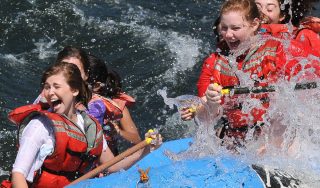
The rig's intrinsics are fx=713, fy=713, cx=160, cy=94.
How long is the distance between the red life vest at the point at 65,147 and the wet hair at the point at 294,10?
1580 mm

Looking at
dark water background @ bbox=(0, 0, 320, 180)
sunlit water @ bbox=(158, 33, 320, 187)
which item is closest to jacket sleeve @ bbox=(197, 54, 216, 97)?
sunlit water @ bbox=(158, 33, 320, 187)

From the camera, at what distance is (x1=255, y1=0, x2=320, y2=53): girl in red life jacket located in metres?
4.67

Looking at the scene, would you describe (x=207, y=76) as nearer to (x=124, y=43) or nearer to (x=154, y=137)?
(x=154, y=137)

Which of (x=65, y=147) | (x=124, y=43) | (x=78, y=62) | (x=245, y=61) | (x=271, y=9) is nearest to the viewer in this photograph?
(x=65, y=147)

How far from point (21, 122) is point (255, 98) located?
140 centimetres

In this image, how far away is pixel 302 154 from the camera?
4254 mm

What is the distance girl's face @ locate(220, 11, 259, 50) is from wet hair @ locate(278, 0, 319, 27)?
847 mm

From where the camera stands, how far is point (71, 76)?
412 centimetres

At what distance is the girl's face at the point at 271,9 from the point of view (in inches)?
189

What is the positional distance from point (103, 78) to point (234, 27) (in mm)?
1330

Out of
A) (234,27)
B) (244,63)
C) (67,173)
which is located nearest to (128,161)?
(67,173)

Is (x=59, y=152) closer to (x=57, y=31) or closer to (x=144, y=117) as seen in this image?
(x=144, y=117)

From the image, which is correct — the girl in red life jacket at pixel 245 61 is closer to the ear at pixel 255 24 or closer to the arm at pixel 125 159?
the ear at pixel 255 24

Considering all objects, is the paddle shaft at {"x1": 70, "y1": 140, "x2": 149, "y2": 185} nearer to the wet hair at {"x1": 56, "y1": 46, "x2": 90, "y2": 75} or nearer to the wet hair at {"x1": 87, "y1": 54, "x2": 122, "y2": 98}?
the wet hair at {"x1": 56, "y1": 46, "x2": 90, "y2": 75}
